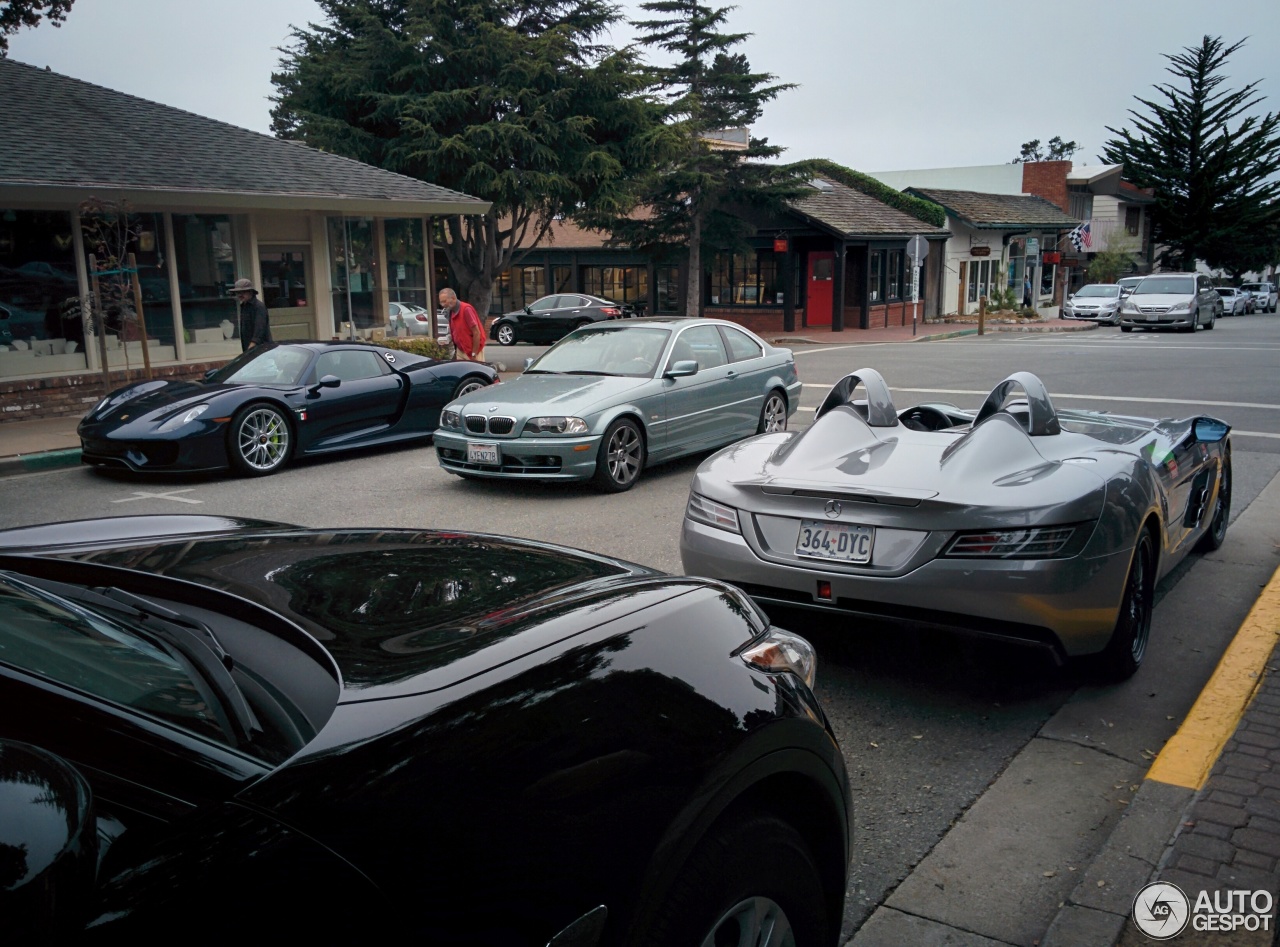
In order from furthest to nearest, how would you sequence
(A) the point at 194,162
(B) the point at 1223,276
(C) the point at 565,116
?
(B) the point at 1223,276 → (C) the point at 565,116 → (A) the point at 194,162

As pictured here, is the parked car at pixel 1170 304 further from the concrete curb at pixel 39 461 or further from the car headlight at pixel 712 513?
the car headlight at pixel 712 513

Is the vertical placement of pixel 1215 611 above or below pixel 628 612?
below

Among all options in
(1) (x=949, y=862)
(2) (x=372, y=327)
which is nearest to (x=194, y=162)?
(2) (x=372, y=327)

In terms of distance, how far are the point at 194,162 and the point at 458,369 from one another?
7778 millimetres

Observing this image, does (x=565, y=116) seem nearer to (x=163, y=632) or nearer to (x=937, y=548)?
(x=937, y=548)

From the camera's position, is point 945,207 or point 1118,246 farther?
point 1118,246

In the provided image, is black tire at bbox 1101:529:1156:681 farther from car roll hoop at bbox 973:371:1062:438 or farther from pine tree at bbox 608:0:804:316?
pine tree at bbox 608:0:804:316

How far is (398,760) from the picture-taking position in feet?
5.36

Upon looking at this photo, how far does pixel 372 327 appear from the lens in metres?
20.9

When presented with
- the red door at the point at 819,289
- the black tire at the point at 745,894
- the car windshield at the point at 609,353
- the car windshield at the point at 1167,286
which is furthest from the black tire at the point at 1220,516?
the red door at the point at 819,289

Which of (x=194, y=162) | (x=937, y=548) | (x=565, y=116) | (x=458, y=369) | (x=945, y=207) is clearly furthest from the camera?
(x=945, y=207)

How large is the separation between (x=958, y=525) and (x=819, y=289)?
34.8 meters

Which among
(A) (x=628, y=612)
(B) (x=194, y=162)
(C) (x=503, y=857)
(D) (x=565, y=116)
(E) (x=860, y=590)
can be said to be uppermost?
(D) (x=565, y=116)

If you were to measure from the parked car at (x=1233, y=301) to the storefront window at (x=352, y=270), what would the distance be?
40117 millimetres
